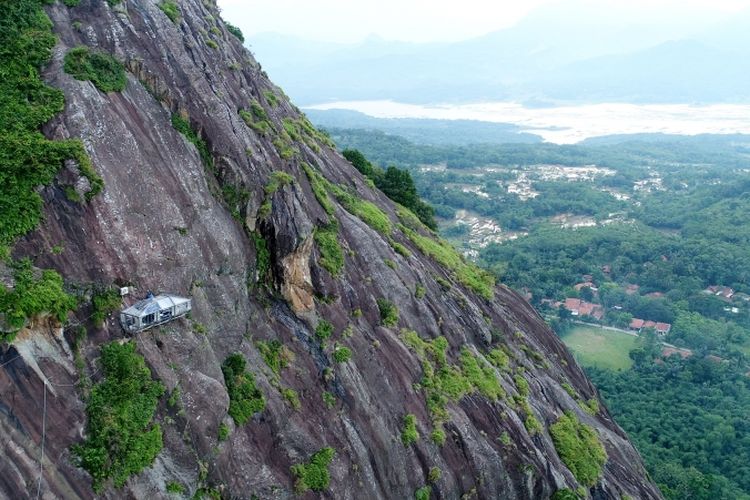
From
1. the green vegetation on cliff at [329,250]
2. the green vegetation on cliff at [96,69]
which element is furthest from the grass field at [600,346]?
the green vegetation on cliff at [96,69]

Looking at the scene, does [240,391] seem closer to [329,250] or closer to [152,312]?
[152,312]

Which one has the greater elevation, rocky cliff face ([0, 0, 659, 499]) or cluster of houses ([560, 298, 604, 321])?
rocky cliff face ([0, 0, 659, 499])

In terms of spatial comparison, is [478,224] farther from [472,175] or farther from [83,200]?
[83,200]

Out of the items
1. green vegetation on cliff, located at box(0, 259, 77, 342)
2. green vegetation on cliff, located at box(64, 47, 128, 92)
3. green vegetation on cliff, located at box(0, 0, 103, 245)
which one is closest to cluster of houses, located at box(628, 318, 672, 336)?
green vegetation on cliff, located at box(64, 47, 128, 92)

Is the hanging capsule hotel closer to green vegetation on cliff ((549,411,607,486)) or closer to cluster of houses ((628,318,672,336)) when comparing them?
green vegetation on cliff ((549,411,607,486))

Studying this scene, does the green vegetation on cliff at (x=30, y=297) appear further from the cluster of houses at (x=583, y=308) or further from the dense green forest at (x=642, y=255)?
the cluster of houses at (x=583, y=308)

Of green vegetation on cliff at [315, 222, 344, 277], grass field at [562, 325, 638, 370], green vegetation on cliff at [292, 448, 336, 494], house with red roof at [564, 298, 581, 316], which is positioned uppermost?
green vegetation on cliff at [315, 222, 344, 277]
